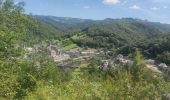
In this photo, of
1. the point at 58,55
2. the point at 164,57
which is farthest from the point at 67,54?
the point at 164,57

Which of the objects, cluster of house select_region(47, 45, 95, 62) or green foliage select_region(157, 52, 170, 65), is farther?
cluster of house select_region(47, 45, 95, 62)

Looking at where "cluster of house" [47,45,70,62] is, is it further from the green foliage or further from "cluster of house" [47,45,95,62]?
the green foliage

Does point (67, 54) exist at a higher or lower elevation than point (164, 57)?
lower

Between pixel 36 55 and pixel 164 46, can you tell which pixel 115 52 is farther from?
pixel 36 55

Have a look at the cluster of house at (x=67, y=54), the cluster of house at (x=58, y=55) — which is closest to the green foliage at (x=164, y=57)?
the cluster of house at (x=67, y=54)

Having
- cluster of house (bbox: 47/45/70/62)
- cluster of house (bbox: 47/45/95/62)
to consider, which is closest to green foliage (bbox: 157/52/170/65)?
cluster of house (bbox: 47/45/95/62)

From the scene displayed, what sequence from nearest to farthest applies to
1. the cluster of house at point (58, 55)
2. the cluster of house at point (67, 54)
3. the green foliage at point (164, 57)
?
the green foliage at point (164, 57), the cluster of house at point (58, 55), the cluster of house at point (67, 54)

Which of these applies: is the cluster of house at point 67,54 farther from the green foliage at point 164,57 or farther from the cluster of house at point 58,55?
the green foliage at point 164,57

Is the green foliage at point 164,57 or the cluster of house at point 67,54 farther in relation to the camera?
the cluster of house at point 67,54

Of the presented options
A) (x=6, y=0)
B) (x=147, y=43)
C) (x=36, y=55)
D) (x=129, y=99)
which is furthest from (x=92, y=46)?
(x=129, y=99)

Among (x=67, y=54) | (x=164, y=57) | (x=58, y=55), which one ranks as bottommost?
(x=67, y=54)

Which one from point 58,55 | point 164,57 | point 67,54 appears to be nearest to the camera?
point 164,57

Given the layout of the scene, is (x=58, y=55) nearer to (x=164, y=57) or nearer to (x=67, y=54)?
(x=67, y=54)
